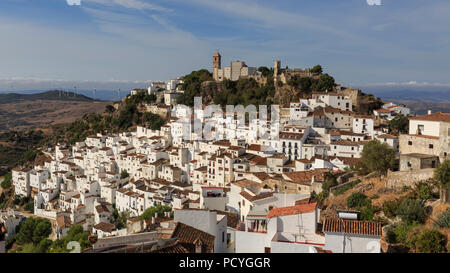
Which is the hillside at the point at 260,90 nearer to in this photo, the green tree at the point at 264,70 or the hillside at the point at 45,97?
the green tree at the point at 264,70

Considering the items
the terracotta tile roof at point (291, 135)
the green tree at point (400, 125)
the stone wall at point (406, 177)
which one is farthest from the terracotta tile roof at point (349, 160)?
the stone wall at point (406, 177)

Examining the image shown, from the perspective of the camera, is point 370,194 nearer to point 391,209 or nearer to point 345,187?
point 345,187

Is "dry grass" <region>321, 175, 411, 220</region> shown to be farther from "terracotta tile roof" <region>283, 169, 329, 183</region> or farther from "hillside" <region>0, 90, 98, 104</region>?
"hillside" <region>0, 90, 98, 104</region>

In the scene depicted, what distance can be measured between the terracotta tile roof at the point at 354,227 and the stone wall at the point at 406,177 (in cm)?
698

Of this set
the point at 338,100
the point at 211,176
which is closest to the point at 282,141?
the point at 211,176

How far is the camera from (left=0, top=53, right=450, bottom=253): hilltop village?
849cm

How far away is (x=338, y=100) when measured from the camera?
32438 millimetres

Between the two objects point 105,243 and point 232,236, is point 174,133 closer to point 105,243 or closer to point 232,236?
point 232,236

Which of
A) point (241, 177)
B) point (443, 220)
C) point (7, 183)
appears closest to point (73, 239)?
point (241, 177)

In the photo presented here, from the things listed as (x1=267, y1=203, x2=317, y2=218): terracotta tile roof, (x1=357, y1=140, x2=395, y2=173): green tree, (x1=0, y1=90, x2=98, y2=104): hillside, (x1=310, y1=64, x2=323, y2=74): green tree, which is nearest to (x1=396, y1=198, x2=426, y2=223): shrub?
(x1=267, y1=203, x2=317, y2=218): terracotta tile roof

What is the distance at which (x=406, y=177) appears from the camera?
45.6ft

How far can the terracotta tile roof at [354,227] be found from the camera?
7.50 m
